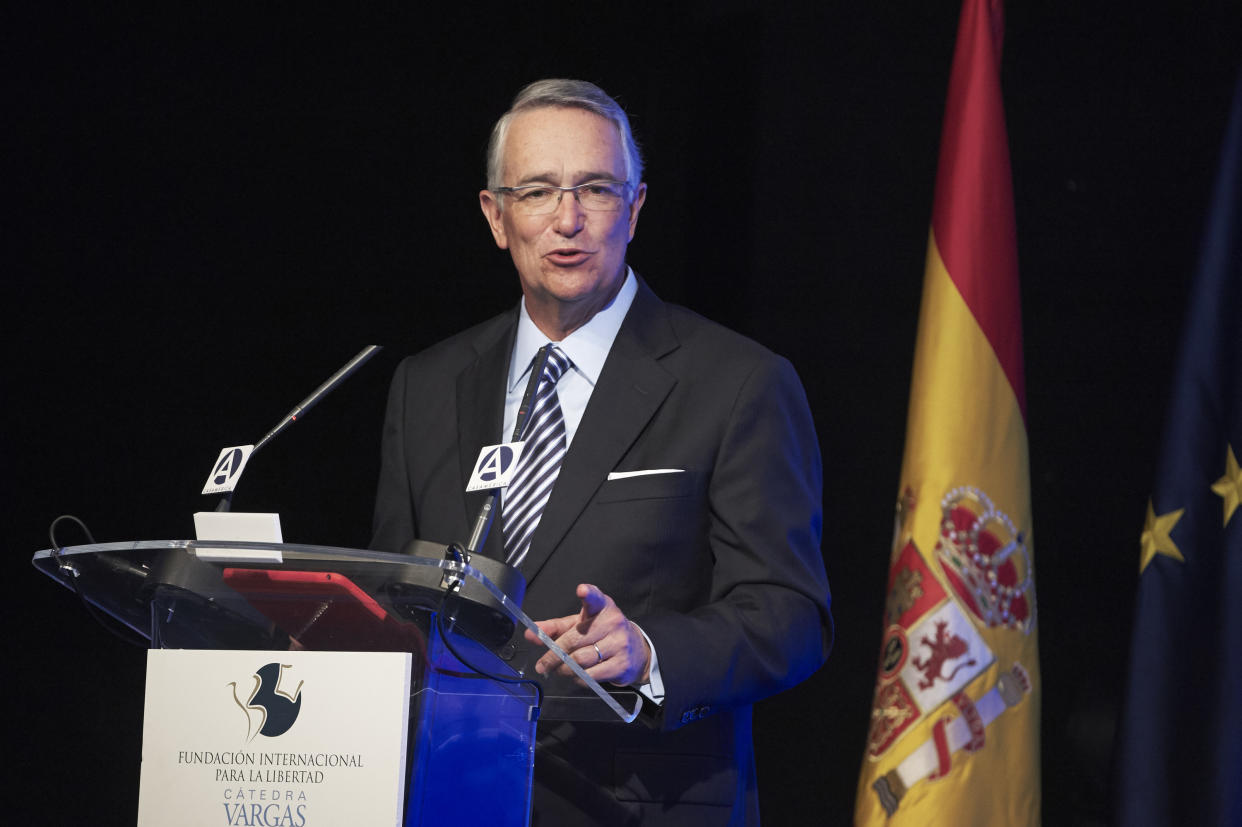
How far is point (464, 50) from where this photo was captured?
3.45m

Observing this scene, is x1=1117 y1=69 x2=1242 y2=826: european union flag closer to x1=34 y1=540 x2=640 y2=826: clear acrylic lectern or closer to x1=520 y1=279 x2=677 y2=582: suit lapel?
x1=520 y1=279 x2=677 y2=582: suit lapel

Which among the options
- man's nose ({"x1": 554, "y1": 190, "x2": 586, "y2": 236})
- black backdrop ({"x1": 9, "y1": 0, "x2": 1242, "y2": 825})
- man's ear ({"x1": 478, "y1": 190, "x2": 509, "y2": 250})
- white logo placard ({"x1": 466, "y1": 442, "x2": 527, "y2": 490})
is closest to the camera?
white logo placard ({"x1": 466, "y1": 442, "x2": 527, "y2": 490})

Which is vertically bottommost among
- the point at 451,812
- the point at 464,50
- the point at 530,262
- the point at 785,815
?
the point at 785,815

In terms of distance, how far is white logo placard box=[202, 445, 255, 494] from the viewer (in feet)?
4.97

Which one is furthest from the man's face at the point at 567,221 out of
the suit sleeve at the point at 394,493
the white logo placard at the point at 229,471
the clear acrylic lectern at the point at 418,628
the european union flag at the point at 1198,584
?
the european union flag at the point at 1198,584

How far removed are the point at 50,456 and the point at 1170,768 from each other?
8.91 ft

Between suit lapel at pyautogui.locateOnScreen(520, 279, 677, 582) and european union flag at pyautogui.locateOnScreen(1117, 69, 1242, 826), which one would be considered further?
european union flag at pyautogui.locateOnScreen(1117, 69, 1242, 826)

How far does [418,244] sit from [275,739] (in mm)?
2267

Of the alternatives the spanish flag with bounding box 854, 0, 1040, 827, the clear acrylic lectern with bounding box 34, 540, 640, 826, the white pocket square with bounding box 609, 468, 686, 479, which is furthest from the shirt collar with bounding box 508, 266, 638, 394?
the spanish flag with bounding box 854, 0, 1040, 827

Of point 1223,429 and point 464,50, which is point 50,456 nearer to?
point 464,50

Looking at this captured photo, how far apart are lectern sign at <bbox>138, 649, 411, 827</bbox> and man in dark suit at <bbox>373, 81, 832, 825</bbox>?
0.26 m

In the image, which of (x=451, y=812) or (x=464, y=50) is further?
(x=464, y=50)

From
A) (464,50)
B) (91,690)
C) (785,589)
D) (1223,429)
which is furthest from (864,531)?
(91,690)

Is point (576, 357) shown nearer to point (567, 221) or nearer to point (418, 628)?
point (567, 221)
